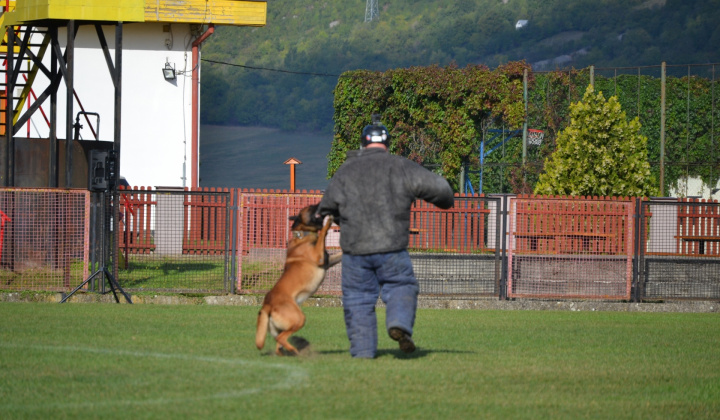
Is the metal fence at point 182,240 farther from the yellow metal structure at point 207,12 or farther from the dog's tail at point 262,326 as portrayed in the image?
the yellow metal structure at point 207,12

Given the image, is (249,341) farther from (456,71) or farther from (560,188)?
(456,71)

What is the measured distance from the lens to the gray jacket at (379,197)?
8570 millimetres

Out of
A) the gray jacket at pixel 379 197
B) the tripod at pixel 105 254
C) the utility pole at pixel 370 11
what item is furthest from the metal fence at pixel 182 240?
the utility pole at pixel 370 11

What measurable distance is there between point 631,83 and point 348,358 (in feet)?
149

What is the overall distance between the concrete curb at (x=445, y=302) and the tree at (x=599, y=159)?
1290cm

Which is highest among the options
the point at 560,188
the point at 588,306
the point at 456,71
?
the point at 456,71

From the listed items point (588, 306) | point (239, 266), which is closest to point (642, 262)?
point (588, 306)

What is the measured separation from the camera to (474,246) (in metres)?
17.2

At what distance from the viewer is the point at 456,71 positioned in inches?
1578

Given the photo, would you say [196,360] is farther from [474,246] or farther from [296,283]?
[474,246]

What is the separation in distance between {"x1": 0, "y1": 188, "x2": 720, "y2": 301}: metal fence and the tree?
41.9 feet

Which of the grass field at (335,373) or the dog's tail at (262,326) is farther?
the dog's tail at (262,326)

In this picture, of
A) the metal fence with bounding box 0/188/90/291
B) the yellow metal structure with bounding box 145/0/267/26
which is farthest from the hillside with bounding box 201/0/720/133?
the metal fence with bounding box 0/188/90/291

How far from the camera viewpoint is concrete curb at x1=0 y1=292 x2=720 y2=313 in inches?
630
